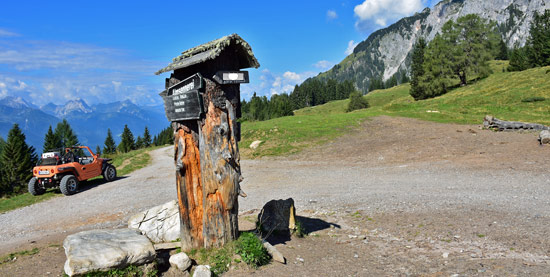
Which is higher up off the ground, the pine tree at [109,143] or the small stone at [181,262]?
the pine tree at [109,143]

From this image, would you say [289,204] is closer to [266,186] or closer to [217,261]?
[217,261]

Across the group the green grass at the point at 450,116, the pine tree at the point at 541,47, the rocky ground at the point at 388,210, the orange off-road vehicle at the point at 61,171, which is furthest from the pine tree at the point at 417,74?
the orange off-road vehicle at the point at 61,171

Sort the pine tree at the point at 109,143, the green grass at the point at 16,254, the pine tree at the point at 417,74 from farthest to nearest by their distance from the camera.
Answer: the pine tree at the point at 109,143 → the pine tree at the point at 417,74 → the green grass at the point at 16,254

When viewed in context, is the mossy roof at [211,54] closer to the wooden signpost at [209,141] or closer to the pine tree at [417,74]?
the wooden signpost at [209,141]

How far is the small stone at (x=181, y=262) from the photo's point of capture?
672 cm

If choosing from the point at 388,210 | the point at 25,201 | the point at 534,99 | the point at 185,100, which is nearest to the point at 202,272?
the point at 185,100

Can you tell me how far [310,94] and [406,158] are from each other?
128m

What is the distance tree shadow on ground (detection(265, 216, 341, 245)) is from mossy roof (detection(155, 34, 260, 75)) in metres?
4.45

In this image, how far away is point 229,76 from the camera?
7297mm

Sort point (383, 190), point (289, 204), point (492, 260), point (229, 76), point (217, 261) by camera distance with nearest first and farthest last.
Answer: point (492, 260)
point (217, 261)
point (229, 76)
point (289, 204)
point (383, 190)

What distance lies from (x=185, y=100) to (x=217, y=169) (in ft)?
5.71

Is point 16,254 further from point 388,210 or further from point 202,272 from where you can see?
point 388,210

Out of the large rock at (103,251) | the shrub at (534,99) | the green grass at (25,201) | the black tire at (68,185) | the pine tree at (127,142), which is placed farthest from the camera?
the pine tree at (127,142)

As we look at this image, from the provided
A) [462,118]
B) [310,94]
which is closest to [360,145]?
[462,118]
